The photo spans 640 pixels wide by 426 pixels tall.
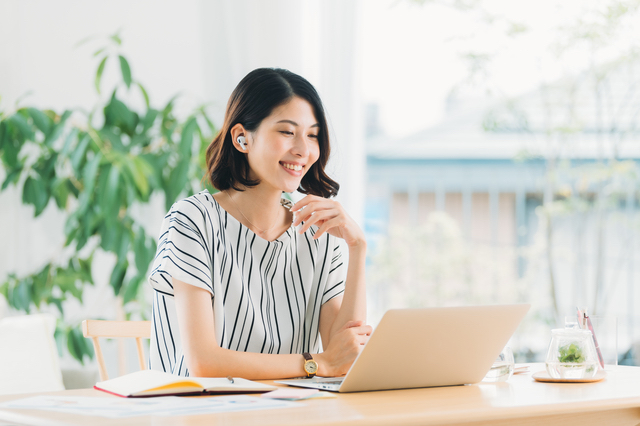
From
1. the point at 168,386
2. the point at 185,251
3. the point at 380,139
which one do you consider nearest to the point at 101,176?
the point at 185,251

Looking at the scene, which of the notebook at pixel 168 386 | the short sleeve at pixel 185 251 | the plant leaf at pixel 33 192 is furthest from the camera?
the plant leaf at pixel 33 192

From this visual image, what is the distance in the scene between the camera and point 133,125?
2479 millimetres

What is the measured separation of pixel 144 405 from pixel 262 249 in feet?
2.26

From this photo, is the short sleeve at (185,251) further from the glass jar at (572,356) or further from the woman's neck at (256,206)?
the glass jar at (572,356)

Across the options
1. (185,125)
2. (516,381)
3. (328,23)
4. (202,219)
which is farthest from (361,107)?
(516,381)

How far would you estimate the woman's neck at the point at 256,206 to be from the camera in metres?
1.50

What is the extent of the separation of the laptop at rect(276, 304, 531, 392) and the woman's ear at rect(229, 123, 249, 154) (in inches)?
24.0

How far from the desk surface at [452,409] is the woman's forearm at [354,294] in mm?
390

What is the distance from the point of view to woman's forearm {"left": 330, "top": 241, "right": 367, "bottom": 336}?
140cm

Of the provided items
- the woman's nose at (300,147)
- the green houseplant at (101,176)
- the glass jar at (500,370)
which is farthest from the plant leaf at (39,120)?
the glass jar at (500,370)

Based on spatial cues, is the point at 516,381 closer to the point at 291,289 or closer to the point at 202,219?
the point at 291,289

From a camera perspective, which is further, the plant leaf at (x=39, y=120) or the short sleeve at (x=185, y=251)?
the plant leaf at (x=39, y=120)

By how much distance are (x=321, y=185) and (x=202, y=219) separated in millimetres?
376

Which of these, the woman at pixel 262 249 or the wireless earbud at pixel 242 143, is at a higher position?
the wireless earbud at pixel 242 143
